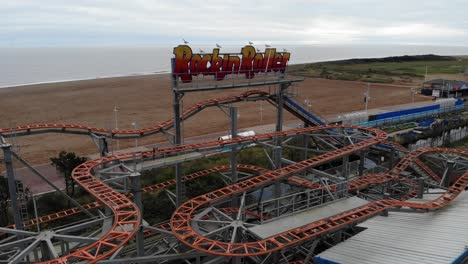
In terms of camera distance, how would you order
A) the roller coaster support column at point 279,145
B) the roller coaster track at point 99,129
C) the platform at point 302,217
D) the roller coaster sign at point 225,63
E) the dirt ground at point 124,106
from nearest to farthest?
the platform at point 302,217
the roller coaster track at point 99,129
the roller coaster sign at point 225,63
the roller coaster support column at point 279,145
the dirt ground at point 124,106

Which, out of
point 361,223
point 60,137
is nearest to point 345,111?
point 60,137

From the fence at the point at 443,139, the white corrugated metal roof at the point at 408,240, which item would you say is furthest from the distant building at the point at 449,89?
the white corrugated metal roof at the point at 408,240

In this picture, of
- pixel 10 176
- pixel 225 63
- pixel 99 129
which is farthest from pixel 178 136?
pixel 10 176

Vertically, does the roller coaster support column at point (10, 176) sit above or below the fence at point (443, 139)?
above

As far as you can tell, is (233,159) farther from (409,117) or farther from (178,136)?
(409,117)

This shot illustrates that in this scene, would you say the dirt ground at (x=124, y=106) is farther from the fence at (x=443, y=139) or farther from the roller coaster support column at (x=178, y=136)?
the roller coaster support column at (x=178, y=136)

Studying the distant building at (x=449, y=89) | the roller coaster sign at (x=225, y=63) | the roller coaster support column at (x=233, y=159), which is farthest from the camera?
the distant building at (x=449, y=89)
